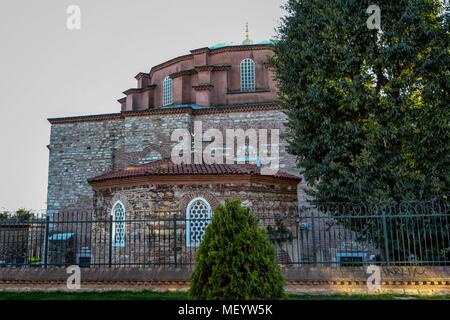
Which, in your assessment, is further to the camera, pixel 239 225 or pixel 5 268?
pixel 5 268

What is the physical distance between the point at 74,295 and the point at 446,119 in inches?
338

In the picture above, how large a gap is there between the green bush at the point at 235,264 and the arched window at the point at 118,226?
8.85m

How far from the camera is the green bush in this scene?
406cm

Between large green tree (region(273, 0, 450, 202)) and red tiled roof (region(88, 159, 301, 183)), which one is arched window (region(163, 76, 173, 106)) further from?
large green tree (region(273, 0, 450, 202))

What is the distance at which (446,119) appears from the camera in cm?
866

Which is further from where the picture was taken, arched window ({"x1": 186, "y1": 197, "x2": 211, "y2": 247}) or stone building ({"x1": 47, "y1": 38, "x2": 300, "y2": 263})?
stone building ({"x1": 47, "y1": 38, "x2": 300, "y2": 263})

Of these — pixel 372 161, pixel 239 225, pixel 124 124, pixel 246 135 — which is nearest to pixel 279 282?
pixel 239 225

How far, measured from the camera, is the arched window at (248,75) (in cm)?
2022

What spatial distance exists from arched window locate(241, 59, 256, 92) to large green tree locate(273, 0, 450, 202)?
10047 millimetres

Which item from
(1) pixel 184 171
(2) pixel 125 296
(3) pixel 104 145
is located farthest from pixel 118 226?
(3) pixel 104 145

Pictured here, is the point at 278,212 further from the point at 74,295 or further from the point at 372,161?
the point at 74,295

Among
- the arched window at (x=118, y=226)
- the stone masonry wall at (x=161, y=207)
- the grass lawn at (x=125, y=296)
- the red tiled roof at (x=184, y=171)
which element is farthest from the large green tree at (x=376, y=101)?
the arched window at (x=118, y=226)

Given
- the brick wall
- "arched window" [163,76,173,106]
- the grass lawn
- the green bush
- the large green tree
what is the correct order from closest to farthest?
the green bush < the grass lawn < the large green tree < the brick wall < "arched window" [163,76,173,106]

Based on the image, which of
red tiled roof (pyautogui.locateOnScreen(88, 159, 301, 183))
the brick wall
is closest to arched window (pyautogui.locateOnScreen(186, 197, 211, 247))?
red tiled roof (pyautogui.locateOnScreen(88, 159, 301, 183))
